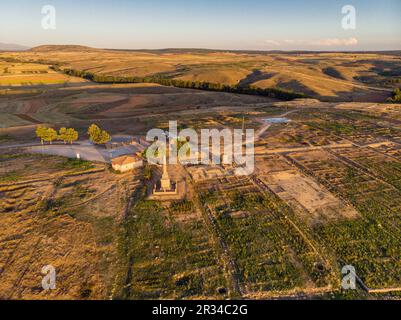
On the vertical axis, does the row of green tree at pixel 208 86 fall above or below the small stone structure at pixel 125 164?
above

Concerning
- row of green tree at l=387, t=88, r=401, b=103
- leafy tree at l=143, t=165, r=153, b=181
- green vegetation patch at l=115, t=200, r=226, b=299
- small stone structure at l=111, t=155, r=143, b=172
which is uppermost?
row of green tree at l=387, t=88, r=401, b=103

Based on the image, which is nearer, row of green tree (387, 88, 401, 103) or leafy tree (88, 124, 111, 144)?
leafy tree (88, 124, 111, 144)

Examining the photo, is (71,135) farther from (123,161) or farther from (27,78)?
(27,78)

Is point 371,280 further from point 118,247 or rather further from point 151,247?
point 118,247

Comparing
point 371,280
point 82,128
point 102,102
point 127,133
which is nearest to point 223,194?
point 371,280

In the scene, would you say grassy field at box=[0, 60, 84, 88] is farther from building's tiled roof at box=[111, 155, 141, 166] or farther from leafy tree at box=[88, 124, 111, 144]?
building's tiled roof at box=[111, 155, 141, 166]

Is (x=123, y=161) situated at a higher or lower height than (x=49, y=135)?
lower

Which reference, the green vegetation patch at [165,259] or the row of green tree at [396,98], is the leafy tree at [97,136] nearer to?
the green vegetation patch at [165,259]

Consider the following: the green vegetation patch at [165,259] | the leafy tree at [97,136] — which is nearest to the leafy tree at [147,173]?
the green vegetation patch at [165,259]

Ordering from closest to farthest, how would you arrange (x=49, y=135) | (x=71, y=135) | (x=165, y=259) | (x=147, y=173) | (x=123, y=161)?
(x=165, y=259) → (x=147, y=173) → (x=123, y=161) → (x=49, y=135) → (x=71, y=135)

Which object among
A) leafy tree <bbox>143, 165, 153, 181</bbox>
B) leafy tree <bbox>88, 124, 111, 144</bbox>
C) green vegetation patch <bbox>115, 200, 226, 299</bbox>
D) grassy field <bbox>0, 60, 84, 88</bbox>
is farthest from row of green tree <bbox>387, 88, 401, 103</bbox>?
grassy field <bbox>0, 60, 84, 88</bbox>

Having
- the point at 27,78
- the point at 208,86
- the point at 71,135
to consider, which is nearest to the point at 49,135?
the point at 71,135
